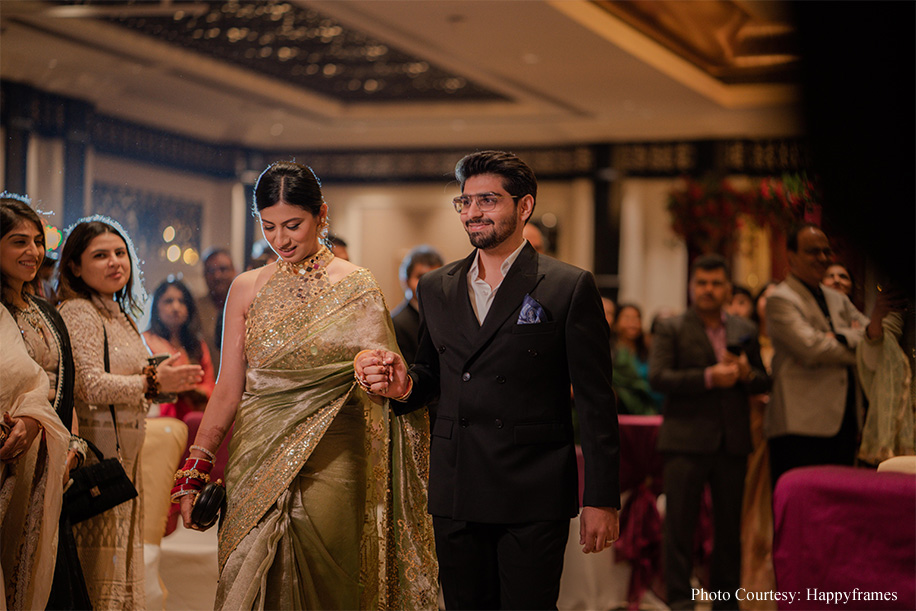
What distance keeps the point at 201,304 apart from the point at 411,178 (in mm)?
6330

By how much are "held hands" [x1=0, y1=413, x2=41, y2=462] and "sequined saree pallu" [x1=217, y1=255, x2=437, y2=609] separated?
→ 684 mm

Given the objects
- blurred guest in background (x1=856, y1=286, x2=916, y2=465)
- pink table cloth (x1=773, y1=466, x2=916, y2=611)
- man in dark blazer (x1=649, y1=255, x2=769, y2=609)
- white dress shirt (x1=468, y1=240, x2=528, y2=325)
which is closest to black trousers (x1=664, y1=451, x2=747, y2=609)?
man in dark blazer (x1=649, y1=255, x2=769, y2=609)

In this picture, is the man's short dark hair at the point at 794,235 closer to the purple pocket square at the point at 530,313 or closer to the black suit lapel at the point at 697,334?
the black suit lapel at the point at 697,334

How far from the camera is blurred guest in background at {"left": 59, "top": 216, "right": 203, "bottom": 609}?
3.24m

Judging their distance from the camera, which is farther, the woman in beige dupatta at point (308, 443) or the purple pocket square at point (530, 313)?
the woman in beige dupatta at point (308, 443)

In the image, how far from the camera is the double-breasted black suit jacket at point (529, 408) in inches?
98.9

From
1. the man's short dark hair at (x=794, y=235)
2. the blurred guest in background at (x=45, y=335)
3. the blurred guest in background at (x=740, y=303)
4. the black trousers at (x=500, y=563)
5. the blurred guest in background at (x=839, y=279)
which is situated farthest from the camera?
the blurred guest in background at (x=740, y=303)

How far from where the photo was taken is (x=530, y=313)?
257cm

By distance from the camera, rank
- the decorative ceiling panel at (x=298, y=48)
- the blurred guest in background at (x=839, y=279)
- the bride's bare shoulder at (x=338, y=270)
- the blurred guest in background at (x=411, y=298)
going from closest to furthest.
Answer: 1. the bride's bare shoulder at (x=338, y=270)
2. the blurred guest in background at (x=411, y=298)
3. the blurred guest in background at (x=839, y=279)
4. the decorative ceiling panel at (x=298, y=48)

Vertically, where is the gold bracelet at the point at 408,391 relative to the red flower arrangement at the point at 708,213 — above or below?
below

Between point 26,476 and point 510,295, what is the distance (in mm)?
1700

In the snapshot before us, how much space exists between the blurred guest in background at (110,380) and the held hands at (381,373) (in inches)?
39.6

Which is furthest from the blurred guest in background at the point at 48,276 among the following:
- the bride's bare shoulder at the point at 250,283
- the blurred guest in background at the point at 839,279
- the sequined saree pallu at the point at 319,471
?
the blurred guest in background at the point at 839,279

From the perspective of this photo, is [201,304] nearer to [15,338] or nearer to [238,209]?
[238,209]
